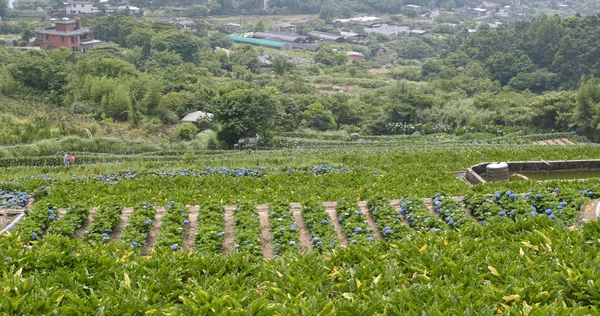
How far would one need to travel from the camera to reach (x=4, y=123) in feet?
88.9

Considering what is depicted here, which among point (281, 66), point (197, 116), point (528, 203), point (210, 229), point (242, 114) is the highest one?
point (528, 203)

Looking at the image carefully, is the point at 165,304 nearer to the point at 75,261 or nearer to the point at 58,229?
the point at 75,261

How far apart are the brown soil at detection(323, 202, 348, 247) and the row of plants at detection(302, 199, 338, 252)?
0.69 feet

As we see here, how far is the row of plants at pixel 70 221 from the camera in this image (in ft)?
38.6

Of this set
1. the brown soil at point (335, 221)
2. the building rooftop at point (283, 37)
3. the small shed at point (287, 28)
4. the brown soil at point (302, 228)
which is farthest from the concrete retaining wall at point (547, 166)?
the small shed at point (287, 28)

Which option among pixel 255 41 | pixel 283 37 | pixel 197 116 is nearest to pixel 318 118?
pixel 197 116

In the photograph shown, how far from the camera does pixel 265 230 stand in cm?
1234

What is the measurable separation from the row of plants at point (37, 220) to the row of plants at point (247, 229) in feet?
10.7

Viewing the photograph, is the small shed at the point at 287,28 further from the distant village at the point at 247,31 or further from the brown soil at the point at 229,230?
the brown soil at the point at 229,230

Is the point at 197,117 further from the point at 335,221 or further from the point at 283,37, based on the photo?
the point at 283,37

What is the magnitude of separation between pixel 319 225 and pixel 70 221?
173 inches

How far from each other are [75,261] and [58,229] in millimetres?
3310

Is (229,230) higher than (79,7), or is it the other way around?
(229,230)

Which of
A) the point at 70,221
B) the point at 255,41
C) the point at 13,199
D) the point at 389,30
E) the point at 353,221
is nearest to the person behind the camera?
the point at 70,221
